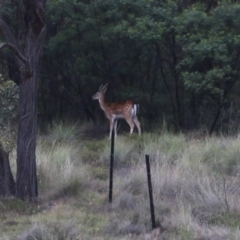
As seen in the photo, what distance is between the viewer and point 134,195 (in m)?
13.1

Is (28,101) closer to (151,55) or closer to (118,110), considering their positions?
(118,110)

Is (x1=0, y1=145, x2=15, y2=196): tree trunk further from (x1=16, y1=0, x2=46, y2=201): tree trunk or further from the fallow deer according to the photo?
the fallow deer

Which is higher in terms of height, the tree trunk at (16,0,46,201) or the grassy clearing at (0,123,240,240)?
the tree trunk at (16,0,46,201)

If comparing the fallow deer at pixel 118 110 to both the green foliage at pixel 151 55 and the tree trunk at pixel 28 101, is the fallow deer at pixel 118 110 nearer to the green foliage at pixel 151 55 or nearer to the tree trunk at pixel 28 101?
the green foliage at pixel 151 55

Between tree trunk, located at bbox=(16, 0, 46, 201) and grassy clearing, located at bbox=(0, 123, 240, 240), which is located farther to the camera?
tree trunk, located at bbox=(16, 0, 46, 201)

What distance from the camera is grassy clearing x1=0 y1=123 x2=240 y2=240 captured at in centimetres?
1089

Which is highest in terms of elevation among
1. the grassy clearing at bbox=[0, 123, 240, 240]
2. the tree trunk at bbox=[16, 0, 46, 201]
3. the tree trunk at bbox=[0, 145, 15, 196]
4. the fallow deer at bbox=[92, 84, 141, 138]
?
the tree trunk at bbox=[16, 0, 46, 201]

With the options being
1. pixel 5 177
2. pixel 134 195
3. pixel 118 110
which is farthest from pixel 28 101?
pixel 118 110

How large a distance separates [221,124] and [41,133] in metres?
4.88

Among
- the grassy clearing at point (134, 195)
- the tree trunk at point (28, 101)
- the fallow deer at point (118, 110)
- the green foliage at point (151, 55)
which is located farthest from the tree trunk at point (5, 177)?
the fallow deer at point (118, 110)

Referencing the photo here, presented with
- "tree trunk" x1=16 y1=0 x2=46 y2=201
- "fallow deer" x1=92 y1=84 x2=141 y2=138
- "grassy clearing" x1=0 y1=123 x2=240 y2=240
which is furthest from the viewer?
"fallow deer" x1=92 y1=84 x2=141 y2=138

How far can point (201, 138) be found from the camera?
18812 mm

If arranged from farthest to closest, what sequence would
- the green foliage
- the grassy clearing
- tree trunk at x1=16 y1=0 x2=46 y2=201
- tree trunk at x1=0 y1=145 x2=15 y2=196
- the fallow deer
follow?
the fallow deer, the green foliage, tree trunk at x1=0 y1=145 x2=15 y2=196, tree trunk at x1=16 y1=0 x2=46 y2=201, the grassy clearing

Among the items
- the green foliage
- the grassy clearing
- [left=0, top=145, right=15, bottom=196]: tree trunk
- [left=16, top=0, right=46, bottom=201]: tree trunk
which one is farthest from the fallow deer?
[left=16, top=0, right=46, bottom=201]: tree trunk
